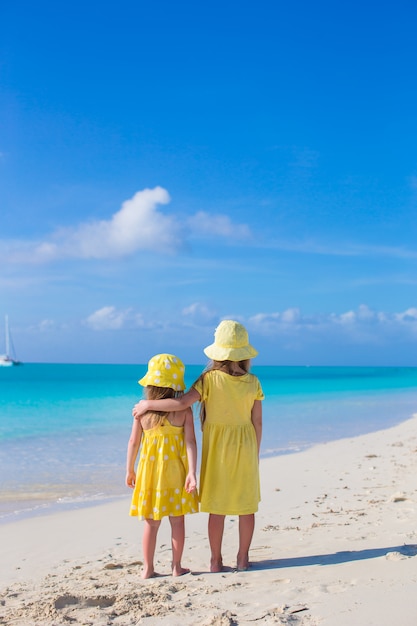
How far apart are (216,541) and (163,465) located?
64 centimetres

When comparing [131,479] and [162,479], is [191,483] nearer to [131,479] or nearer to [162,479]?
[162,479]

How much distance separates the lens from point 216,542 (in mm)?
4117

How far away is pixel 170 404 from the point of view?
4.05 metres

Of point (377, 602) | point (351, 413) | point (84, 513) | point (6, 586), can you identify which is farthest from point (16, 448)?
point (351, 413)

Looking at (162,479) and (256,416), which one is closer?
(162,479)

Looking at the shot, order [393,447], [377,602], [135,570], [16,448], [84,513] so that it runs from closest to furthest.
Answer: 1. [377,602]
2. [135,570]
3. [84,513]
4. [393,447]
5. [16,448]

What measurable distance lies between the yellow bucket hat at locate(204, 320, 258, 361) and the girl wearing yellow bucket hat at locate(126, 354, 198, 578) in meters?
0.28

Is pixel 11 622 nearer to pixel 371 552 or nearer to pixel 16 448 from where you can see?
pixel 371 552

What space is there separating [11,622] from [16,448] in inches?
354

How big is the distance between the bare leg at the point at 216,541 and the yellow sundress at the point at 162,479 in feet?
0.60

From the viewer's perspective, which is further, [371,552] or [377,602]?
[371,552]

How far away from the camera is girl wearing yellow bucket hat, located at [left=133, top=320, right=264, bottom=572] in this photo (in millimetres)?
4102

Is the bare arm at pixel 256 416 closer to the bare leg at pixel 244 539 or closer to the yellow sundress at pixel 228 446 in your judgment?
the yellow sundress at pixel 228 446

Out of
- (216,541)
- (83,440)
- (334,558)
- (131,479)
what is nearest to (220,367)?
(131,479)
